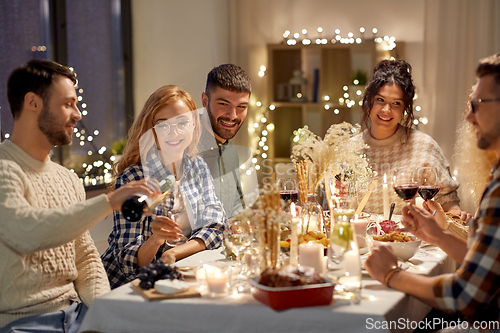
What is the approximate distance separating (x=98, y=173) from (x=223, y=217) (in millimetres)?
2491

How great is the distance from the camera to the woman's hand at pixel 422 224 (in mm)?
1674

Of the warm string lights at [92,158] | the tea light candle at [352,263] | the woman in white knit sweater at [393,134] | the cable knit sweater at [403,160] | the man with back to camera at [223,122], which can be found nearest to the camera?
the tea light candle at [352,263]

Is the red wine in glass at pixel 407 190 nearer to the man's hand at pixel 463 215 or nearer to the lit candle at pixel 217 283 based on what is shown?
the man's hand at pixel 463 215

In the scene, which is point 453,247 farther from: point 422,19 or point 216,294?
point 422,19

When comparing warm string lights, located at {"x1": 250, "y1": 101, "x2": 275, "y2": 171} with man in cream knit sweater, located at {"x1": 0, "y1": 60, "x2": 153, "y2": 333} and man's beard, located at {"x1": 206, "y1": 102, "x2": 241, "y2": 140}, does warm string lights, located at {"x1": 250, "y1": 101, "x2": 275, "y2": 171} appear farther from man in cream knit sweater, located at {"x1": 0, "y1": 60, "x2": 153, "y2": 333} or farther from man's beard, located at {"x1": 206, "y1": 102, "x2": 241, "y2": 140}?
man in cream knit sweater, located at {"x1": 0, "y1": 60, "x2": 153, "y2": 333}

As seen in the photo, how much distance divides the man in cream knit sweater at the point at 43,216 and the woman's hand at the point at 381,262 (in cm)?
74

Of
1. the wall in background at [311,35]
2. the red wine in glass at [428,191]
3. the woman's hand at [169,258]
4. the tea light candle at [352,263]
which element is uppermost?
the wall in background at [311,35]

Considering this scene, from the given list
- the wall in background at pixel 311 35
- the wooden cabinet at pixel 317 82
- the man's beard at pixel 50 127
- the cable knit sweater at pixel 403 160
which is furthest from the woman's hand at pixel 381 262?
the wooden cabinet at pixel 317 82

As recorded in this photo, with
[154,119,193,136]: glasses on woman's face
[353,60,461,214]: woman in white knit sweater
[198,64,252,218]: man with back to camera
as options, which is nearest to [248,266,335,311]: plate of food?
[154,119,193,136]: glasses on woman's face

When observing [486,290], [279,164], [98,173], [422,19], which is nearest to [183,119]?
[486,290]

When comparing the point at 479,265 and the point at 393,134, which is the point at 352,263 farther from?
the point at 393,134

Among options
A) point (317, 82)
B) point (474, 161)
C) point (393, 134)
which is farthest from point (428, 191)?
point (317, 82)

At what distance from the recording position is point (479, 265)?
4.15 feet

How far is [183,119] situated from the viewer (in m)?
2.26
